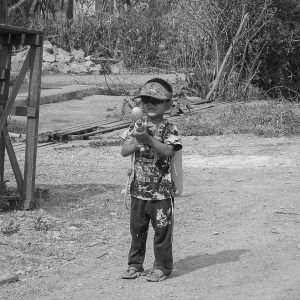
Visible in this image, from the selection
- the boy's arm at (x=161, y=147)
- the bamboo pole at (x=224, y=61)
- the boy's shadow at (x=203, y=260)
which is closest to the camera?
the boy's arm at (x=161, y=147)

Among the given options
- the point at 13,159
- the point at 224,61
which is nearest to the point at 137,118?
the point at 13,159

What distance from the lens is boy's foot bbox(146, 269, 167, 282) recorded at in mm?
5408

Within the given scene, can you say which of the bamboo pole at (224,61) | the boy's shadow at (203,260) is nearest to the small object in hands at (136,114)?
the boy's shadow at (203,260)

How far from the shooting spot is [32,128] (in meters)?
7.11

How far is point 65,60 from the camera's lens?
81.6ft

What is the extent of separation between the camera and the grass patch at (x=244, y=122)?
12.2m

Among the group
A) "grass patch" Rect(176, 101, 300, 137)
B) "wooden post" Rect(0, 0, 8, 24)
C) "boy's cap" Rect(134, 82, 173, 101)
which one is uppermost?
"wooden post" Rect(0, 0, 8, 24)

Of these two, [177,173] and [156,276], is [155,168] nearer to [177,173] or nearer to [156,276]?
[177,173]

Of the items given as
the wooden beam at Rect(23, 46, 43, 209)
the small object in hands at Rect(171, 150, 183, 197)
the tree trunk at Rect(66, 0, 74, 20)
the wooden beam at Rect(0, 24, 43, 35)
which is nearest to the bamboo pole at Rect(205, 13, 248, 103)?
the wooden beam at Rect(23, 46, 43, 209)

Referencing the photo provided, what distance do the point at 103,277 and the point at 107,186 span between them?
2854mm

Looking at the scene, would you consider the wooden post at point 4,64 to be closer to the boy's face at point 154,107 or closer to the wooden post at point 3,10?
the wooden post at point 3,10

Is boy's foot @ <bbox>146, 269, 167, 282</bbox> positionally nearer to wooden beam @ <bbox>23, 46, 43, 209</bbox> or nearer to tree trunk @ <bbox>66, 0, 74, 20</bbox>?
wooden beam @ <bbox>23, 46, 43, 209</bbox>

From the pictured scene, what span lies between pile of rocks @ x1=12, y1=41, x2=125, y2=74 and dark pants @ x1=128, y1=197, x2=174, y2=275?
17.6 metres

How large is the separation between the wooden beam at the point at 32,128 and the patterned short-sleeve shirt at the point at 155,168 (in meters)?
1.85
